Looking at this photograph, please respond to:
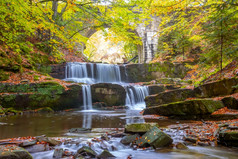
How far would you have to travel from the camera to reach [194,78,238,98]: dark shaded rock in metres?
6.01

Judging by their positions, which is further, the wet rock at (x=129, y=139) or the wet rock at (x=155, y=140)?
the wet rock at (x=129, y=139)

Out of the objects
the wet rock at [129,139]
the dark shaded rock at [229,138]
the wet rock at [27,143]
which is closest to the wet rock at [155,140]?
the wet rock at [129,139]

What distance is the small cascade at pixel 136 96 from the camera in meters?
10.3

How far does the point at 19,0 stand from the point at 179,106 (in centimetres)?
509

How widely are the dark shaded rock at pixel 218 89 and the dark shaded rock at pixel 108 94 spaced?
4.27 meters

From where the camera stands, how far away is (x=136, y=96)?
1066 centimetres

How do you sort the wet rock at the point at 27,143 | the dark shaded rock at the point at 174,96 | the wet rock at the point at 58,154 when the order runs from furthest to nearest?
the dark shaded rock at the point at 174,96 → the wet rock at the point at 27,143 → the wet rock at the point at 58,154

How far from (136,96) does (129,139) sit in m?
7.78

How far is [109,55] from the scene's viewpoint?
37.0 meters

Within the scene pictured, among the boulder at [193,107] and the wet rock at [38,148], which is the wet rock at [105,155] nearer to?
the wet rock at [38,148]

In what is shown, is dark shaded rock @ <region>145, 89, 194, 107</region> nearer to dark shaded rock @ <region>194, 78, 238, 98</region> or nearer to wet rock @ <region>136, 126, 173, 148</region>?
dark shaded rock @ <region>194, 78, 238, 98</region>

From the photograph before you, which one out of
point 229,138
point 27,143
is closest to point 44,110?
point 27,143

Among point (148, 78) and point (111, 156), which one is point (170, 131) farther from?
point (148, 78)

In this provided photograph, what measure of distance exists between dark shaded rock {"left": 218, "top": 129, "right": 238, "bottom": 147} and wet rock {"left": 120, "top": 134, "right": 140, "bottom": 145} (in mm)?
1294
